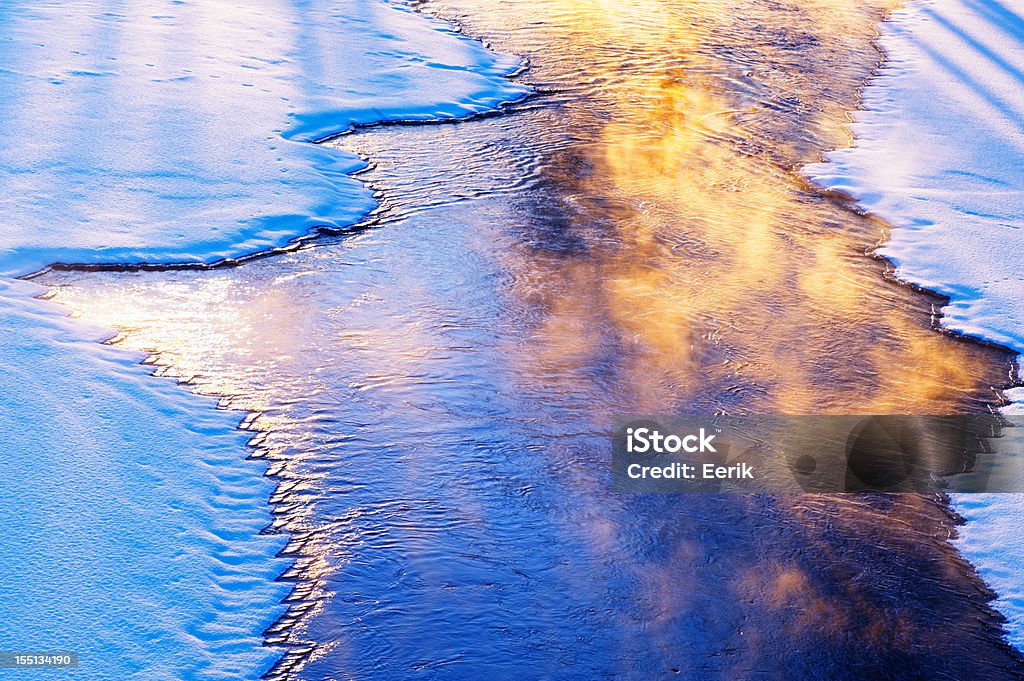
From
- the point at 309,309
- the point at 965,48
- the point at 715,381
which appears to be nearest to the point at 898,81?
the point at 965,48

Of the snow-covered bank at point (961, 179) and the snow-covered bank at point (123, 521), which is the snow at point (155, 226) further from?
the snow-covered bank at point (961, 179)

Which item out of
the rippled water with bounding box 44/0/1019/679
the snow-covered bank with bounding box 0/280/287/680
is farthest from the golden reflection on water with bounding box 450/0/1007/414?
the snow-covered bank with bounding box 0/280/287/680

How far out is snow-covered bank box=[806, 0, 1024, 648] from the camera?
11.8 feet

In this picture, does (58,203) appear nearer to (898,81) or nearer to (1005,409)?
(1005,409)

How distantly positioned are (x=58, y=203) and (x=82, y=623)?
2.90m

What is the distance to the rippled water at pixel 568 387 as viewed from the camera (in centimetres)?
298

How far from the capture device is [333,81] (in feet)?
23.5

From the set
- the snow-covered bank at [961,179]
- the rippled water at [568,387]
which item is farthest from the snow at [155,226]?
the snow-covered bank at [961,179]

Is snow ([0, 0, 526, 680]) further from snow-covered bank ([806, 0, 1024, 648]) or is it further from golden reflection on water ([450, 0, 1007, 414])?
snow-covered bank ([806, 0, 1024, 648])

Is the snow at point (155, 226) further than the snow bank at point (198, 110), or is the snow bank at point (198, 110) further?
the snow bank at point (198, 110)

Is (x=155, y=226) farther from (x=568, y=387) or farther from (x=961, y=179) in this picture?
(x=961, y=179)

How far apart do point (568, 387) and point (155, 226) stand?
7.67 ft

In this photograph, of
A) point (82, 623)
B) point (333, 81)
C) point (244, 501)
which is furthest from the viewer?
point (333, 81)

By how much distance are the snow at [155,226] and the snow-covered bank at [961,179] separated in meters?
2.44
